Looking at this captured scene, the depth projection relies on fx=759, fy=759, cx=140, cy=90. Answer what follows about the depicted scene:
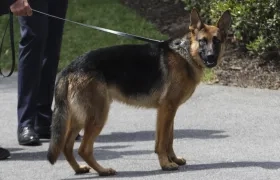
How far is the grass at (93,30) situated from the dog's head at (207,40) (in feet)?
19.3

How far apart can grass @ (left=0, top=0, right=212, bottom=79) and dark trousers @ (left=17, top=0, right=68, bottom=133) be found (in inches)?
167

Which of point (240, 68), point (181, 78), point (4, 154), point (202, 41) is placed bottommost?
point (4, 154)

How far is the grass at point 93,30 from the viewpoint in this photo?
43.1 ft

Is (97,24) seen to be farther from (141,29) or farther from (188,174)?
(188,174)

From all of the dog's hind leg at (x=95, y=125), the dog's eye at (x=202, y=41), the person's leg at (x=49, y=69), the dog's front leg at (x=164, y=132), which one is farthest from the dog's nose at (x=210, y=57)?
the person's leg at (x=49, y=69)

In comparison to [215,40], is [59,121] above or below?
below

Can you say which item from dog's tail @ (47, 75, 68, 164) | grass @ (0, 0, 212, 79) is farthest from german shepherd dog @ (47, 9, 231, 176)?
grass @ (0, 0, 212, 79)

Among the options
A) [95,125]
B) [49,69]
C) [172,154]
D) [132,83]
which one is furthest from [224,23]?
[49,69]

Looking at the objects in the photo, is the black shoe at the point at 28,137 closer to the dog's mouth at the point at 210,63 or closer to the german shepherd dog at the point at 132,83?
the german shepherd dog at the point at 132,83

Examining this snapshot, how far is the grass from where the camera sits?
1313 centimetres

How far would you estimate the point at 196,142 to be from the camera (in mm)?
7859

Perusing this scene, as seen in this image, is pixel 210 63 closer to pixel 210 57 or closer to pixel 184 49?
pixel 210 57

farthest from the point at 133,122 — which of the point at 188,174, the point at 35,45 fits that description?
the point at 188,174

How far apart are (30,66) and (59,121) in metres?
1.27
